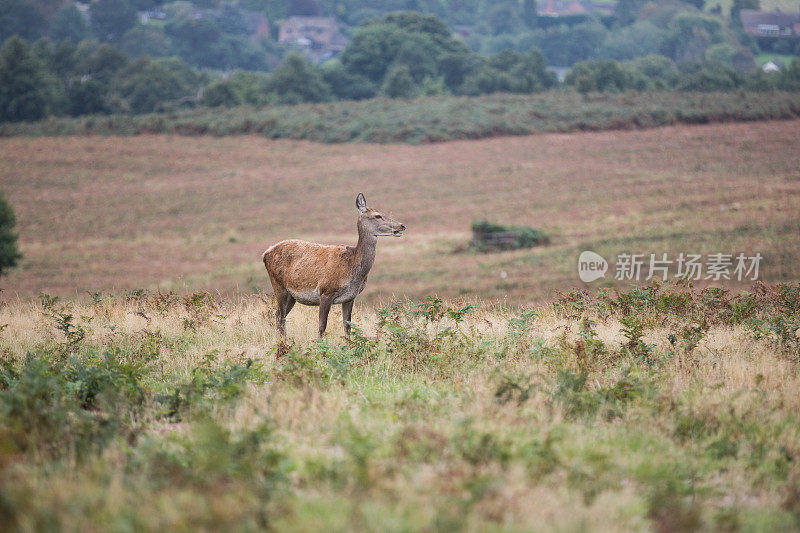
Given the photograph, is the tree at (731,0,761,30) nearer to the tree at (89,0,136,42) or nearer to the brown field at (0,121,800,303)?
the brown field at (0,121,800,303)

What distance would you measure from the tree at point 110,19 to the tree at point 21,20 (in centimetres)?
1089

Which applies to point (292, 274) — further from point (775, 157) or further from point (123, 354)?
point (775, 157)

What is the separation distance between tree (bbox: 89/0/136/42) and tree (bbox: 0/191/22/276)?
424ft

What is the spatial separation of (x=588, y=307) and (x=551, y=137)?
5581cm

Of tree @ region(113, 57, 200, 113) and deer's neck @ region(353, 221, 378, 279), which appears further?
tree @ region(113, 57, 200, 113)

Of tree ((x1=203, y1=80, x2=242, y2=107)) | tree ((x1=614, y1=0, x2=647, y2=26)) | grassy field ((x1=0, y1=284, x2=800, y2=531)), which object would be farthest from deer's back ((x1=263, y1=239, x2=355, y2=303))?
tree ((x1=614, y1=0, x2=647, y2=26))

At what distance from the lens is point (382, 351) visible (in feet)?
32.3

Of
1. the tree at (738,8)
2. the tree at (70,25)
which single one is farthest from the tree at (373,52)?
the tree at (70,25)

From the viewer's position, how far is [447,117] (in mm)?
73312

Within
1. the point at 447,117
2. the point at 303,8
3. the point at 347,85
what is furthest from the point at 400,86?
the point at 303,8

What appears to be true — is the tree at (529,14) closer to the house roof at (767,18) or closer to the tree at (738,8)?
the tree at (738,8)

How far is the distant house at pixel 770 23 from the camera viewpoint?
338 feet

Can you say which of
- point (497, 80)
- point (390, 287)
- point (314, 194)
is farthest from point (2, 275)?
point (497, 80)

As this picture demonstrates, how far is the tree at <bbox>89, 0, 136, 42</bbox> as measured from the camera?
15412 centimetres
